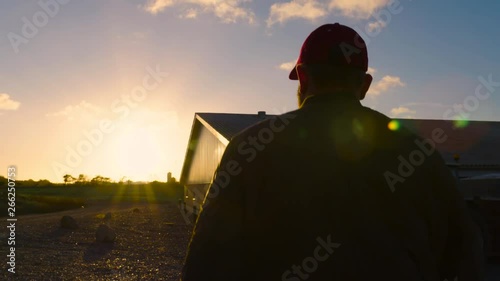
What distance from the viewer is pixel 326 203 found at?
1913 millimetres

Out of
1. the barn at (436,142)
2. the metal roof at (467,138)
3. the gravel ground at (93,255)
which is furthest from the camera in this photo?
the metal roof at (467,138)

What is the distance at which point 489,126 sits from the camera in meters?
24.6

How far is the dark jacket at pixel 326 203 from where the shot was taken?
1894 mm

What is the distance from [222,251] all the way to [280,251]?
189 millimetres

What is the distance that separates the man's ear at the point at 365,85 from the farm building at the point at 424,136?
14.6 meters

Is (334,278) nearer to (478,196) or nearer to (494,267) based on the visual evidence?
(494,267)

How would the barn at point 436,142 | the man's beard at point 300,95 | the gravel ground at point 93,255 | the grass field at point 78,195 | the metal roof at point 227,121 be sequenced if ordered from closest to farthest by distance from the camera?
the man's beard at point 300,95
the gravel ground at point 93,255
the barn at point 436,142
the metal roof at point 227,121
the grass field at point 78,195

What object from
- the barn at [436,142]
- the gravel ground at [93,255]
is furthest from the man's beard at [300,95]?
the barn at [436,142]

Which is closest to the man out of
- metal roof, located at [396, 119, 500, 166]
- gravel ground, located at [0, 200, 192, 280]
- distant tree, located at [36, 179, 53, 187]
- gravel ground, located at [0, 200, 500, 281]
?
gravel ground, located at [0, 200, 500, 281]

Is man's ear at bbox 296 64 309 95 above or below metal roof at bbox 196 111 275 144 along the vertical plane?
below

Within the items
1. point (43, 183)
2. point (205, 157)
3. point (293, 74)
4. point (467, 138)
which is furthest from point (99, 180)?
point (293, 74)

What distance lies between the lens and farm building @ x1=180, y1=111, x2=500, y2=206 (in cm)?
1958

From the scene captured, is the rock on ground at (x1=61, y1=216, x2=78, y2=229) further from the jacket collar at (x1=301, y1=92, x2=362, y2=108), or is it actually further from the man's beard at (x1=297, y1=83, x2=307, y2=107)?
the jacket collar at (x1=301, y1=92, x2=362, y2=108)

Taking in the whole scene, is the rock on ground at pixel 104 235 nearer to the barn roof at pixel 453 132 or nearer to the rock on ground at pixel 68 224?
the barn roof at pixel 453 132
